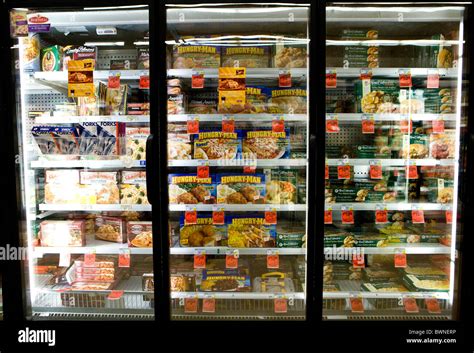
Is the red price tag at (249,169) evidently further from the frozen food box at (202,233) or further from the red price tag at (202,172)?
the frozen food box at (202,233)

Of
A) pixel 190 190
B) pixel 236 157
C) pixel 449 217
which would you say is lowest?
pixel 449 217

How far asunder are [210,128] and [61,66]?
41.3 inches

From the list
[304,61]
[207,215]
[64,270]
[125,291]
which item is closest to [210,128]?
[207,215]

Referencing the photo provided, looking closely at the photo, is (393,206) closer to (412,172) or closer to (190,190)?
(412,172)

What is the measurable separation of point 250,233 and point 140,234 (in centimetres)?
73

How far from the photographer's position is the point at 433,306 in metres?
2.09

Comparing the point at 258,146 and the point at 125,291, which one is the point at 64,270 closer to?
the point at 125,291

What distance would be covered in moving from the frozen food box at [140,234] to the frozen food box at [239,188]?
51 centimetres

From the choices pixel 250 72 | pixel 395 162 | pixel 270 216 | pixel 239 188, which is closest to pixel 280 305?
pixel 270 216

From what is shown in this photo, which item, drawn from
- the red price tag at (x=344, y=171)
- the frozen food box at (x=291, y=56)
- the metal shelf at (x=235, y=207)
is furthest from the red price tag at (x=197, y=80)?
the red price tag at (x=344, y=171)

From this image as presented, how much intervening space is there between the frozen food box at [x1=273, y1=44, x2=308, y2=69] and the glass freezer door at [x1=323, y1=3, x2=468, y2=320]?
0.19 meters

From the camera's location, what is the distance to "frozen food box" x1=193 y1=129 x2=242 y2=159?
7.18ft

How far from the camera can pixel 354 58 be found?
215cm

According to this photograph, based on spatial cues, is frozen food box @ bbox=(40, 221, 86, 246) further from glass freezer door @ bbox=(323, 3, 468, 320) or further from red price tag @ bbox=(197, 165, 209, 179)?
glass freezer door @ bbox=(323, 3, 468, 320)
